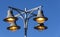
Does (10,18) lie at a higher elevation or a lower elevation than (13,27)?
higher

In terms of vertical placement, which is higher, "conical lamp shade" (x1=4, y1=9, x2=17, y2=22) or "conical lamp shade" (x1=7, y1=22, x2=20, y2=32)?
"conical lamp shade" (x1=4, y1=9, x2=17, y2=22)

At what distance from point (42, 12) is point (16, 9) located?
1.44m

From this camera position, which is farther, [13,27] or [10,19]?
[13,27]

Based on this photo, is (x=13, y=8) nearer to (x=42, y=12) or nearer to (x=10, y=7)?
(x=10, y=7)

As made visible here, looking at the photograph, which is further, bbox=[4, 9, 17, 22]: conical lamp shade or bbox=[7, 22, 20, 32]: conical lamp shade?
bbox=[7, 22, 20, 32]: conical lamp shade

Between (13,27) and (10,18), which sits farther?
(13,27)

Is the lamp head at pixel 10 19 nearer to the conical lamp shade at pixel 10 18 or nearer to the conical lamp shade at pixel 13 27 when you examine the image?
the conical lamp shade at pixel 10 18

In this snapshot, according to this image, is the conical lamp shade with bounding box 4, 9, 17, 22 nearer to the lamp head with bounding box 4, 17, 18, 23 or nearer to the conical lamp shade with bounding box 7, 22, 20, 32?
the lamp head with bounding box 4, 17, 18, 23

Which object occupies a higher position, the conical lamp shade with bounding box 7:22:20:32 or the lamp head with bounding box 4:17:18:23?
the lamp head with bounding box 4:17:18:23

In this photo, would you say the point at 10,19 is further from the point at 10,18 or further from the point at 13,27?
the point at 13,27

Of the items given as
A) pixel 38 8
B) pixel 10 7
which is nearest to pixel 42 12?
pixel 38 8

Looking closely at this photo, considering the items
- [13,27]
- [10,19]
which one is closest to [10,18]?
[10,19]

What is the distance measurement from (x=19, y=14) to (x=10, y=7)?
0.67 meters

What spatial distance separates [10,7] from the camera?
22.5 metres
